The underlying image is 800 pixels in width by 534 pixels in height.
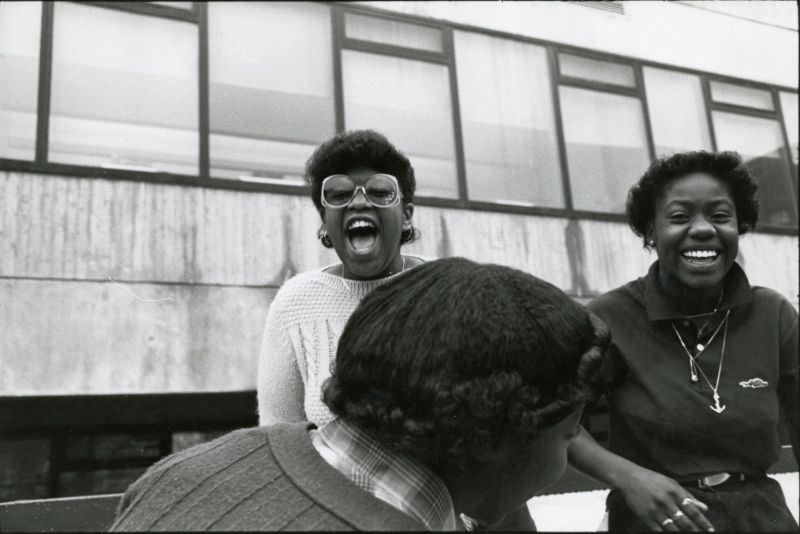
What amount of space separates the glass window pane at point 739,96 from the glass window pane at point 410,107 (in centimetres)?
156

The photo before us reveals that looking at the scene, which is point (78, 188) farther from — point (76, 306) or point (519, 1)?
point (519, 1)

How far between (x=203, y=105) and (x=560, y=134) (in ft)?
6.60

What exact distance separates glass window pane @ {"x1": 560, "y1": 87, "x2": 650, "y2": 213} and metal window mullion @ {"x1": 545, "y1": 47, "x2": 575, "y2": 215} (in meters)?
0.02

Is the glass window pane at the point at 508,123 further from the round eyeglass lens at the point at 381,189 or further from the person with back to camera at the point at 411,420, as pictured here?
the person with back to camera at the point at 411,420

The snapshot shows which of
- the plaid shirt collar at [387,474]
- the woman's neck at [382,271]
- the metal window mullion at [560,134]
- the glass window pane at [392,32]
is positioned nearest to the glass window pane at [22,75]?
the glass window pane at [392,32]

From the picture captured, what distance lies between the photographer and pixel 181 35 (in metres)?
4.36

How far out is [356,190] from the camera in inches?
64.5

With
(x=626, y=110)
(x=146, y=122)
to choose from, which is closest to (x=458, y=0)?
(x=626, y=110)

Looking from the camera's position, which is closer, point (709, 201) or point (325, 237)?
point (709, 201)

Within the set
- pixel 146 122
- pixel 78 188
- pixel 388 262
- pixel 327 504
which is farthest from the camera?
pixel 146 122

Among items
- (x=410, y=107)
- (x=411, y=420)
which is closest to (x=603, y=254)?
(x=410, y=107)

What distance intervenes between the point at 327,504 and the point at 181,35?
4.13 meters

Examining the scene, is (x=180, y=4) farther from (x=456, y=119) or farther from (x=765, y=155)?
(x=765, y=155)

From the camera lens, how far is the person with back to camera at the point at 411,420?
0.74m
